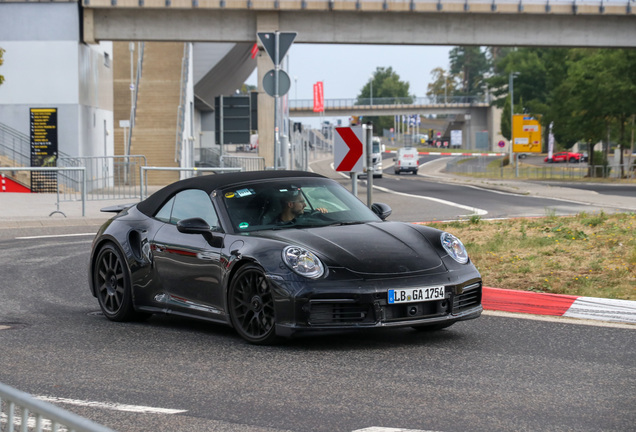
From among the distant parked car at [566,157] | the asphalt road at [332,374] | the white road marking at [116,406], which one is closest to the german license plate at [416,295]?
the asphalt road at [332,374]

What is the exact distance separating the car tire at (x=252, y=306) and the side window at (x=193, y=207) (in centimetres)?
74

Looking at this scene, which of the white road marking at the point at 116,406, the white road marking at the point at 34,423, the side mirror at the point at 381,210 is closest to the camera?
the white road marking at the point at 34,423

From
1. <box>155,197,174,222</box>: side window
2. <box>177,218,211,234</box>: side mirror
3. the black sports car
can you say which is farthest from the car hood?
<box>155,197,174,222</box>: side window

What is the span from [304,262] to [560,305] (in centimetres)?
297

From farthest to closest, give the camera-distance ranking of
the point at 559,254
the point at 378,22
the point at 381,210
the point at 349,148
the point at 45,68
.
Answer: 1. the point at 378,22
2. the point at 45,68
3. the point at 349,148
4. the point at 559,254
5. the point at 381,210

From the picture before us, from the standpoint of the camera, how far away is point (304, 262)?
7.20 metres

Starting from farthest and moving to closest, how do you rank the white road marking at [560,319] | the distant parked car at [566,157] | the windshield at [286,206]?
1. the distant parked car at [566,157]
2. the white road marking at [560,319]
3. the windshield at [286,206]

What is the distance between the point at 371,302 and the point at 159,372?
5.00 ft

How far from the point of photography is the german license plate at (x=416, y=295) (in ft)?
23.4

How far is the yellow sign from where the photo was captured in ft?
220

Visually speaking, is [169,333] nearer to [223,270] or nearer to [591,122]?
[223,270]

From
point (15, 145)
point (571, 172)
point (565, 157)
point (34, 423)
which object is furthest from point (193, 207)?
point (565, 157)

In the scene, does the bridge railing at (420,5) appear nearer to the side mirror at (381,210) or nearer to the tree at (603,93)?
the tree at (603,93)

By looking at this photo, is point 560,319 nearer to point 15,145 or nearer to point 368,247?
point 368,247
